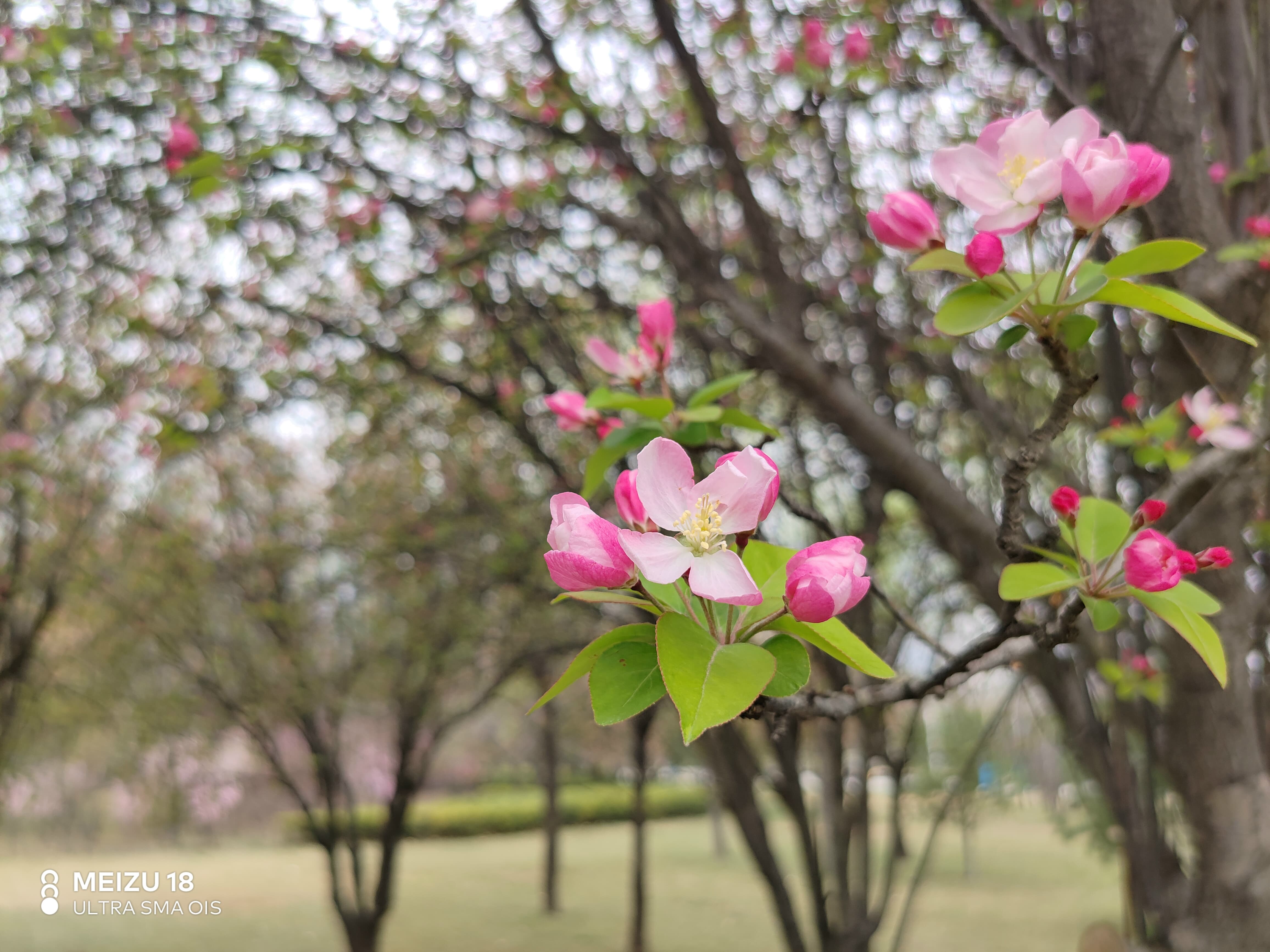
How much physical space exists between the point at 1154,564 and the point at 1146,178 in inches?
10.9

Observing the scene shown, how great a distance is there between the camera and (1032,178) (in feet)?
2.06

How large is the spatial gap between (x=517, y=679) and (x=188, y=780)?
9.61 feet

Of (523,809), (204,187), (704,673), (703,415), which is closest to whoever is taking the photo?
(704,673)

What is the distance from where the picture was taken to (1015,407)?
2.88m

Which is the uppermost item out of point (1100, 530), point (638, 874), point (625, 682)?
point (1100, 530)

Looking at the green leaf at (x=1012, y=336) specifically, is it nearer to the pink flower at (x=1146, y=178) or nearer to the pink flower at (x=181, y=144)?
the pink flower at (x=1146, y=178)

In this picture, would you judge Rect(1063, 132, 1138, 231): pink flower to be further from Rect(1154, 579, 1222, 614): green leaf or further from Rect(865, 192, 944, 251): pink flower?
Rect(1154, 579, 1222, 614): green leaf

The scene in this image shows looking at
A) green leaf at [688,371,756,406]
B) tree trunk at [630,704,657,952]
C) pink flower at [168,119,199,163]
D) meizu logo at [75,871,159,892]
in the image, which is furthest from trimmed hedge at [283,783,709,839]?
green leaf at [688,371,756,406]

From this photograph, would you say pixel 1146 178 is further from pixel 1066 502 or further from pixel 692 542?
pixel 692 542

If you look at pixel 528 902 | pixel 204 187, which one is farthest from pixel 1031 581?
pixel 528 902

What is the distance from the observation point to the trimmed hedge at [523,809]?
1354cm

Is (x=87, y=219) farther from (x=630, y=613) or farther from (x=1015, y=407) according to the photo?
(x=1015, y=407)

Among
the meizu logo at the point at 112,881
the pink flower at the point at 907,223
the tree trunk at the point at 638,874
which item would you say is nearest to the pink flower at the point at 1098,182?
the pink flower at the point at 907,223

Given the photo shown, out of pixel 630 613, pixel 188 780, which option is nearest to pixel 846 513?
pixel 630 613
